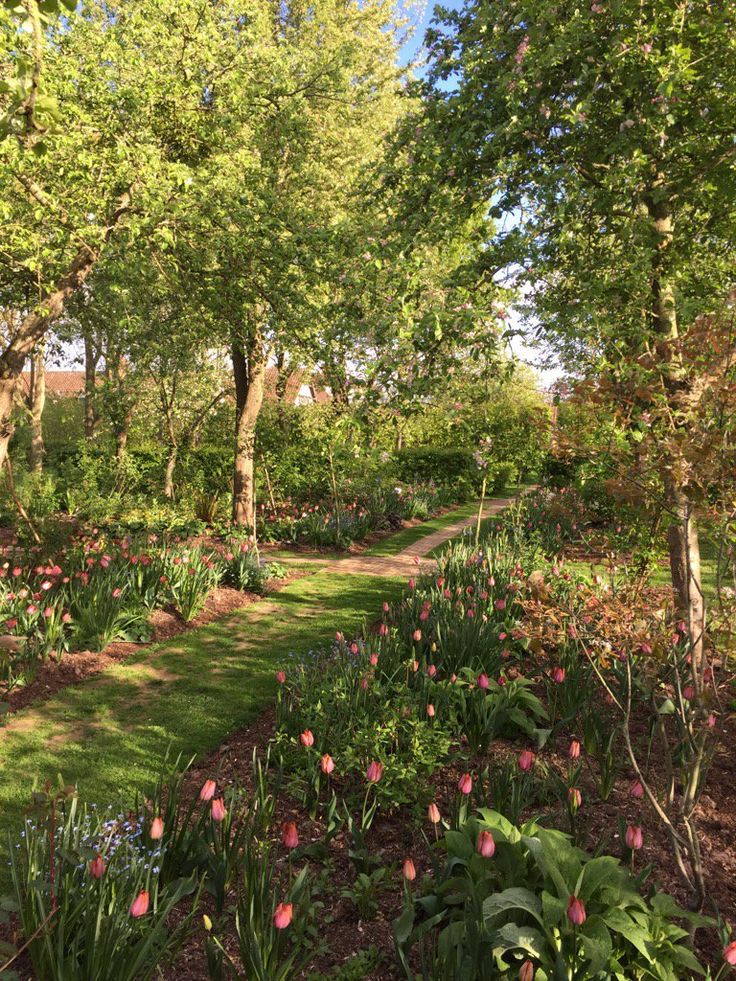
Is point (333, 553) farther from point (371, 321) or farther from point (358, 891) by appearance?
point (358, 891)

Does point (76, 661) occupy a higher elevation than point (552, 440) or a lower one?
lower

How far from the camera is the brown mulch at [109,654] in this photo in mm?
4883

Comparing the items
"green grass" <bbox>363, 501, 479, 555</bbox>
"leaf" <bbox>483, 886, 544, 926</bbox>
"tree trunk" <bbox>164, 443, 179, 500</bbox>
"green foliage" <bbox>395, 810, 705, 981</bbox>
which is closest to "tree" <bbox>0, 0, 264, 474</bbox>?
"tree trunk" <bbox>164, 443, 179, 500</bbox>

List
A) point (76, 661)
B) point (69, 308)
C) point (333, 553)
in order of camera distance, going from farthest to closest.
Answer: point (69, 308), point (333, 553), point (76, 661)

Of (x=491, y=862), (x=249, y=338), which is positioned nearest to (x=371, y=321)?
(x=491, y=862)

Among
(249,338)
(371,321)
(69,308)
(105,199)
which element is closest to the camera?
(371,321)

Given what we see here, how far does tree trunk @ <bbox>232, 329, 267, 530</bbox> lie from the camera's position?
10.8m

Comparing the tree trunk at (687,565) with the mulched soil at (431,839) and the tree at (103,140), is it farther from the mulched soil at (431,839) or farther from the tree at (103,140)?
the tree at (103,140)

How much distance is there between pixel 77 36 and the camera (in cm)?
764

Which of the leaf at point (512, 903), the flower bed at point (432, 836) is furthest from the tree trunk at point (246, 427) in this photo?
the leaf at point (512, 903)

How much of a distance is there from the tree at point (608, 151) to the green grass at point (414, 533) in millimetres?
6386

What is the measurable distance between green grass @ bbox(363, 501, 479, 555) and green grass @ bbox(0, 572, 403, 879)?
153 inches

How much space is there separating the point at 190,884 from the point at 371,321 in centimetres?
347

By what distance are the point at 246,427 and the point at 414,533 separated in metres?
4.02
